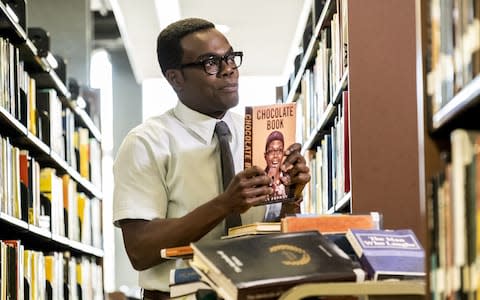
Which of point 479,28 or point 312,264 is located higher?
point 479,28

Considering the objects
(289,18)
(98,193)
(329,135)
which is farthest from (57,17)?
(329,135)

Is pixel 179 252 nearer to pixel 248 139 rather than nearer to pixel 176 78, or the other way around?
pixel 248 139

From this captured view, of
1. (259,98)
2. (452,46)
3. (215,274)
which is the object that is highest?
(259,98)

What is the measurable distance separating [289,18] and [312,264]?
6309 mm

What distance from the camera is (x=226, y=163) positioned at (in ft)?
8.77

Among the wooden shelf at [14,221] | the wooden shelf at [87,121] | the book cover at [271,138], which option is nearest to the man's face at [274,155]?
the book cover at [271,138]

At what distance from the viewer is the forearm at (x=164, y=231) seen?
2.37 meters

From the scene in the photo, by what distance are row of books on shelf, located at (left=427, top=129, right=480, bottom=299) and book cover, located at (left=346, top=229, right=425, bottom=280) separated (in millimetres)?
362

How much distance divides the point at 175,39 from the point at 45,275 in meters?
2.43

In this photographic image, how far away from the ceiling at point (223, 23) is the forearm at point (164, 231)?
460 cm

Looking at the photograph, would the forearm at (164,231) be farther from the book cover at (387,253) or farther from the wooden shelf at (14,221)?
the wooden shelf at (14,221)

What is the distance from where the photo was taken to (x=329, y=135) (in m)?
4.15

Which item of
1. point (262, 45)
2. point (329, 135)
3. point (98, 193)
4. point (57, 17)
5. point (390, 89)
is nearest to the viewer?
point (390, 89)

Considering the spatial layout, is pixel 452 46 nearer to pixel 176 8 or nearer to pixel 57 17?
pixel 57 17
